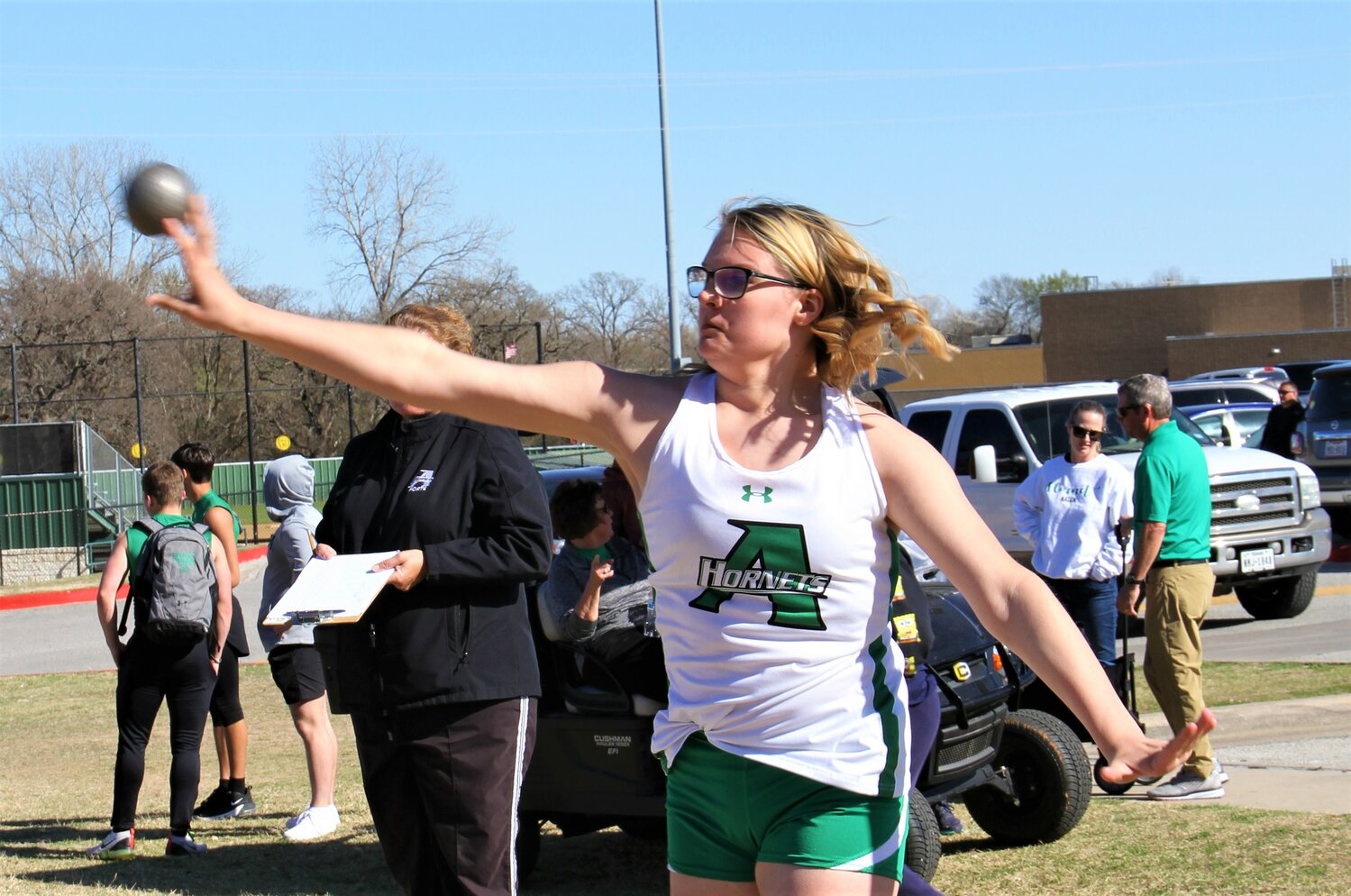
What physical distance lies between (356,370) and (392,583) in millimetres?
1792

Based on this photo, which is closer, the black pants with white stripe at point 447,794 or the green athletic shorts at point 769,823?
the green athletic shorts at point 769,823

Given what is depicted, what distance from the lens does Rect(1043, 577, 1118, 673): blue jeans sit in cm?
860

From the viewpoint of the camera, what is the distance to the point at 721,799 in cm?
271

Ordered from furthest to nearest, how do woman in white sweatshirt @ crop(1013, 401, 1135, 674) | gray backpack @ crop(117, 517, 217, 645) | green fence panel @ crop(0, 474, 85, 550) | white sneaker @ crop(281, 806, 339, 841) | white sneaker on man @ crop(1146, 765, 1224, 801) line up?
green fence panel @ crop(0, 474, 85, 550), woman in white sweatshirt @ crop(1013, 401, 1135, 674), white sneaker on man @ crop(1146, 765, 1224, 801), white sneaker @ crop(281, 806, 339, 841), gray backpack @ crop(117, 517, 217, 645)

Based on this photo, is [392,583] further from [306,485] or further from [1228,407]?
[1228,407]

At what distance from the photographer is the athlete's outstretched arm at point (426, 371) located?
240 cm

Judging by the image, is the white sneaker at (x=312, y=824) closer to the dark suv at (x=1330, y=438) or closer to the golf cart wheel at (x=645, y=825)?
the golf cart wheel at (x=645, y=825)

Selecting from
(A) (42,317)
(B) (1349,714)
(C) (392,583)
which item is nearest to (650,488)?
(C) (392,583)

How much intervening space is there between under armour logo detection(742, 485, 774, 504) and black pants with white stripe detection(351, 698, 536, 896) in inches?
71.9

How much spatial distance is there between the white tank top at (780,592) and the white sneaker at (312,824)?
17.5 feet

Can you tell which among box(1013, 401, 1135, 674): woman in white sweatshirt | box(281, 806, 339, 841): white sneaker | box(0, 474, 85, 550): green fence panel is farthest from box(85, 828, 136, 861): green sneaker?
box(0, 474, 85, 550): green fence panel

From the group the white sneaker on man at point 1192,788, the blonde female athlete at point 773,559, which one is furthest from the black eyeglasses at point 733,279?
the white sneaker on man at point 1192,788

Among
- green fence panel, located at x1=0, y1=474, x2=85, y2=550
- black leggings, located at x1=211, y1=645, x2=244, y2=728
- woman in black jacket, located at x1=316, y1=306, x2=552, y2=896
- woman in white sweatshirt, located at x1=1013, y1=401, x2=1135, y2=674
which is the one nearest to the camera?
woman in black jacket, located at x1=316, y1=306, x2=552, y2=896

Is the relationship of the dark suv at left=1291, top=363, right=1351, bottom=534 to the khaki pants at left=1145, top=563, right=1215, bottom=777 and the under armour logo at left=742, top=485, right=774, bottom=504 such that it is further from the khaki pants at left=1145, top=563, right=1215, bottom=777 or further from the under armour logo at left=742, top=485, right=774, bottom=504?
the under armour logo at left=742, top=485, right=774, bottom=504
